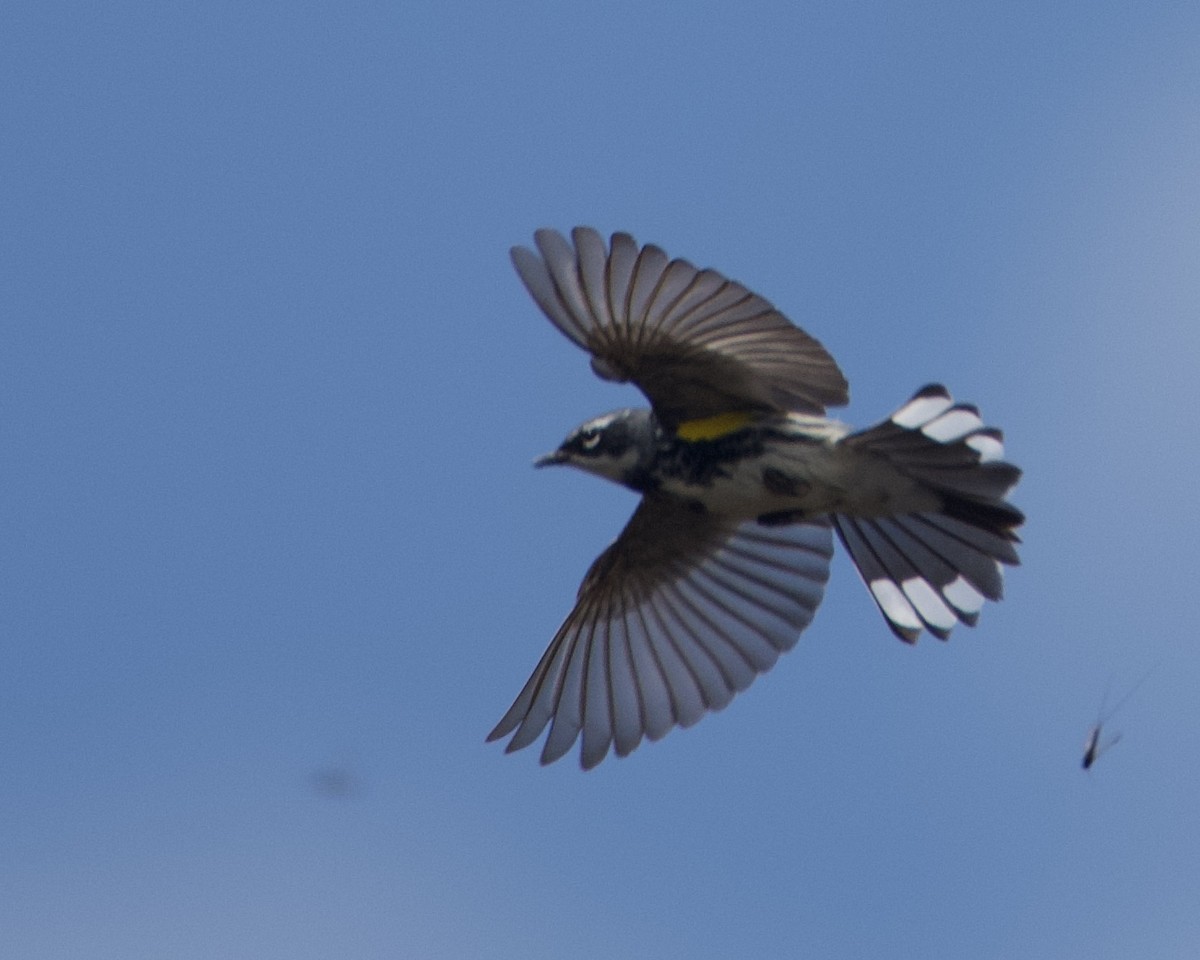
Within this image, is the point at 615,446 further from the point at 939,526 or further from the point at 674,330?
the point at 939,526

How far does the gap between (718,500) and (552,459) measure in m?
0.57

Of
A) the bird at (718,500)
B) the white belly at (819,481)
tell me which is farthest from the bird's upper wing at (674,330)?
the white belly at (819,481)

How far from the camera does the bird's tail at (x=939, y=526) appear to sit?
21.1ft

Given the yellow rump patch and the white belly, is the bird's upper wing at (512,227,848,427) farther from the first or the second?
the white belly

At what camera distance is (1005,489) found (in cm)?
650

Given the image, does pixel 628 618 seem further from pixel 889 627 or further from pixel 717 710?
pixel 889 627

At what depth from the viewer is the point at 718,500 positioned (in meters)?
6.78

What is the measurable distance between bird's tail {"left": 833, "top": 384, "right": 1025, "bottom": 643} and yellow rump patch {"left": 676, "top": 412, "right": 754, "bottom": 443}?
1.27 feet

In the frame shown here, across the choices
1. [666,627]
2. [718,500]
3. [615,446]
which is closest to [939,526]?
[718,500]

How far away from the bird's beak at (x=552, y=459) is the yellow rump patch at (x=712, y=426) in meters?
0.41

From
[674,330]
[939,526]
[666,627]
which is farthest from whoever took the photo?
[666,627]

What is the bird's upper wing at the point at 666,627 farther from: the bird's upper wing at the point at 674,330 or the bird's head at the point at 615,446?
the bird's upper wing at the point at 674,330

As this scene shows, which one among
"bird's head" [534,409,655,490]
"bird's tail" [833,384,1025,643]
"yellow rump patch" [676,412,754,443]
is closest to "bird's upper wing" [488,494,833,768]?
"bird's tail" [833,384,1025,643]

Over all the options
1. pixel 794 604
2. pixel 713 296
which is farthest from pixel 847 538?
pixel 713 296
